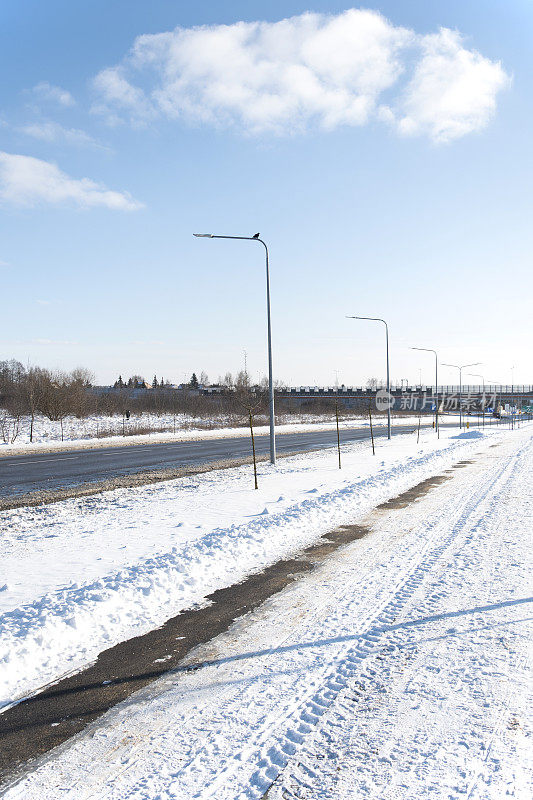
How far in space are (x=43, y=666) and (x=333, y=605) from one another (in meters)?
3.04

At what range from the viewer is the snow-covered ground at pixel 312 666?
3242mm

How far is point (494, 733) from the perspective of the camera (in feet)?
11.8

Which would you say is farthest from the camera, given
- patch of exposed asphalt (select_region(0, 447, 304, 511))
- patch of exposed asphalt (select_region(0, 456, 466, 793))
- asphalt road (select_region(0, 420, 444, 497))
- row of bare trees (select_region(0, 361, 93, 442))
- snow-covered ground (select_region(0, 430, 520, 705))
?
row of bare trees (select_region(0, 361, 93, 442))

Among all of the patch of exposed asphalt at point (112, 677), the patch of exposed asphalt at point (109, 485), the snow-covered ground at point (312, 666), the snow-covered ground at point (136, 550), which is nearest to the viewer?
the snow-covered ground at point (312, 666)

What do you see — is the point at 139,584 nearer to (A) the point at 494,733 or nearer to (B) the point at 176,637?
(B) the point at 176,637

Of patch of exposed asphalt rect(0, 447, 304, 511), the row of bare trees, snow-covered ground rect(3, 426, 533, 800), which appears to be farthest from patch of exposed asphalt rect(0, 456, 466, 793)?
the row of bare trees

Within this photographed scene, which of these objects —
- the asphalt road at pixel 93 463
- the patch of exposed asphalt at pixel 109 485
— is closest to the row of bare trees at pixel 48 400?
the asphalt road at pixel 93 463

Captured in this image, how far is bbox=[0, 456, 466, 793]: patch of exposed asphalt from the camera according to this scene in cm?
369

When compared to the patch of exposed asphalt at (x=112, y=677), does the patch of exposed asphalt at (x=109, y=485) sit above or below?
below

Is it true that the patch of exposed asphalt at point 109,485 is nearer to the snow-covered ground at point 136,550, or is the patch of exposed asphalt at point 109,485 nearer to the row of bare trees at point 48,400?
the snow-covered ground at point 136,550

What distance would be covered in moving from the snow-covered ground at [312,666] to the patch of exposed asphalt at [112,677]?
0.16m

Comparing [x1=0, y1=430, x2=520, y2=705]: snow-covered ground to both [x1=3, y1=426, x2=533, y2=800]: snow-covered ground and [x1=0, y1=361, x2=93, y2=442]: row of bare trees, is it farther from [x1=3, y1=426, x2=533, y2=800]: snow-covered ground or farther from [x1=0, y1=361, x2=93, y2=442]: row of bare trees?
[x1=0, y1=361, x2=93, y2=442]: row of bare trees

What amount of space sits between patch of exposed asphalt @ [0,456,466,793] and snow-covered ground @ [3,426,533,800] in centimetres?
16

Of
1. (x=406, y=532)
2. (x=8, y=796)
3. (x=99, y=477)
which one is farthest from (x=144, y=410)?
(x=8, y=796)
